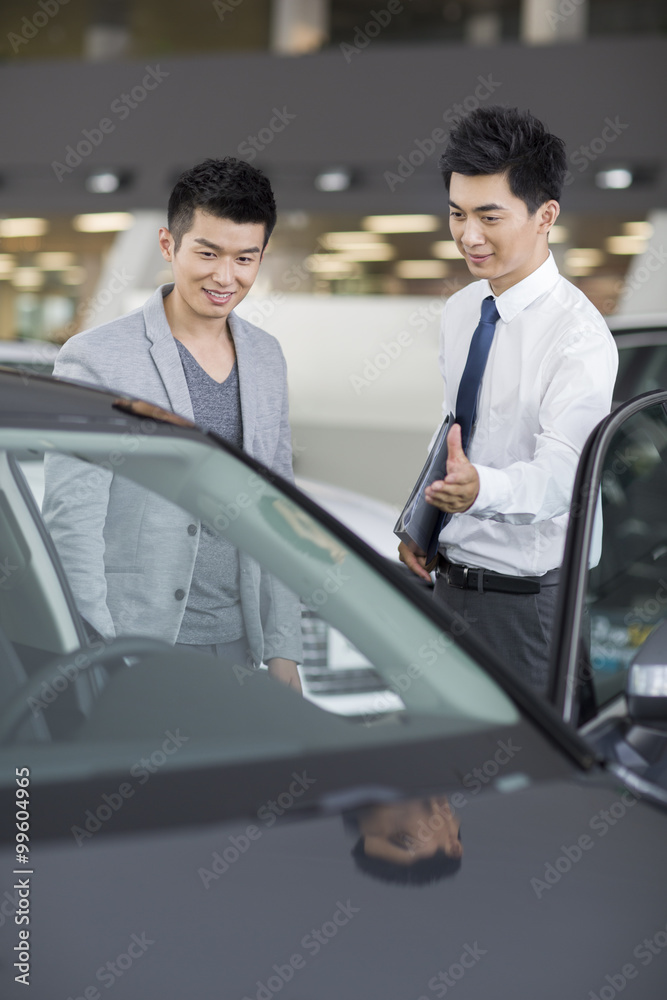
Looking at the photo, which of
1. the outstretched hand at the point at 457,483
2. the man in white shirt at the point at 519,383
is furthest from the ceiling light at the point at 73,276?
the outstretched hand at the point at 457,483

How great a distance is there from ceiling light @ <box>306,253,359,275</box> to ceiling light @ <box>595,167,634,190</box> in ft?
7.78

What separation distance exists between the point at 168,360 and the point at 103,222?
10.00m

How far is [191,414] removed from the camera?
1978 mm

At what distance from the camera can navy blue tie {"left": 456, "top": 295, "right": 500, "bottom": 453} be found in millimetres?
2066

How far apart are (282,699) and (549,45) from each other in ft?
30.4

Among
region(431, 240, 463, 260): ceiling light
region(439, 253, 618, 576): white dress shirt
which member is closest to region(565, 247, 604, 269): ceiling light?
region(431, 240, 463, 260): ceiling light

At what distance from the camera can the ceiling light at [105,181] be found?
10945 millimetres

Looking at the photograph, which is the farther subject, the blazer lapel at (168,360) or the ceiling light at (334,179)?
the ceiling light at (334,179)

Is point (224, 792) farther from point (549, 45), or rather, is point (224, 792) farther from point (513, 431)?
point (549, 45)

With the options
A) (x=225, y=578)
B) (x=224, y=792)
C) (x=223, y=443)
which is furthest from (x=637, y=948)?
(x=225, y=578)

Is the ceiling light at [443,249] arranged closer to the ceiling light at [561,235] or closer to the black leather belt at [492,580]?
the ceiling light at [561,235]

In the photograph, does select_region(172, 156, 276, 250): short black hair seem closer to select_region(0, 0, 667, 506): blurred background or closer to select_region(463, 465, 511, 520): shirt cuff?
select_region(463, 465, 511, 520): shirt cuff

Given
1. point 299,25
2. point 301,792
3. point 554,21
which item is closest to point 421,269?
point 554,21

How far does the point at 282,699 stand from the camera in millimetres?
1429
